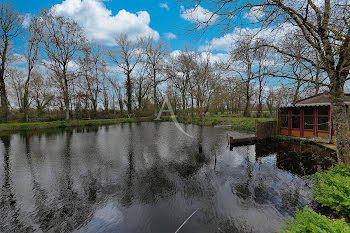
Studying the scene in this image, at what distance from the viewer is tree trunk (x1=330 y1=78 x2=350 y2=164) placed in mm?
3999

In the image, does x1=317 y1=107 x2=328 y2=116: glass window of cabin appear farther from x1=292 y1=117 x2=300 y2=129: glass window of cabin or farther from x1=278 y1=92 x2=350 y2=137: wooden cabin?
x1=292 y1=117 x2=300 y2=129: glass window of cabin

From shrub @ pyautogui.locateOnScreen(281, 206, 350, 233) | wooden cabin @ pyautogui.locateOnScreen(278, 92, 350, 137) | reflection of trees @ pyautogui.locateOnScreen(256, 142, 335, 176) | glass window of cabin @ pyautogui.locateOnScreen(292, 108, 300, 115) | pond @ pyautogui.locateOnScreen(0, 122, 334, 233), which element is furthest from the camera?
glass window of cabin @ pyautogui.locateOnScreen(292, 108, 300, 115)

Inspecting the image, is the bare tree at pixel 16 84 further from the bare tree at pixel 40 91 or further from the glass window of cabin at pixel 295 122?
the glass window of cabin at pixel 295 122

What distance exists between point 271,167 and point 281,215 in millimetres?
3836

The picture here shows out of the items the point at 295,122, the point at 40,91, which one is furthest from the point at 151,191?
the point at 40,91

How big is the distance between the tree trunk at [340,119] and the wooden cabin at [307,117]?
796 centimetres

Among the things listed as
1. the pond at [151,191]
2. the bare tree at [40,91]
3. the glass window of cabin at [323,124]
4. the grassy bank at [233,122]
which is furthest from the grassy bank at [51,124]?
the glass window of cabin at [323,124]

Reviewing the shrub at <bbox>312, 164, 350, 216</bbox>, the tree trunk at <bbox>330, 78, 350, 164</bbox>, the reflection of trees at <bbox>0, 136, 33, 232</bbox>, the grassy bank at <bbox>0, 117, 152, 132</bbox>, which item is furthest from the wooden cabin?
the grassy bank at <bbox>0, 117, 152, 132</bbox>

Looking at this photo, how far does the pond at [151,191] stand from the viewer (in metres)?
4.18

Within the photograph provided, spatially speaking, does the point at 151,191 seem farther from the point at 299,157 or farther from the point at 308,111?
the point at 308,111

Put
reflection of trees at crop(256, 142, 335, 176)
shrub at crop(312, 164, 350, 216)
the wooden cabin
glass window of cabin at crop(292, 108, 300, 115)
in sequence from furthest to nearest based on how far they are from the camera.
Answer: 1. glass window of cabin at crop(292, 108, 300, 115)
2. the wooden cabin
3. reflection of trees at crop(256, 142, 335, 176)
4. shrub at crop(312, 164, 350, 216)

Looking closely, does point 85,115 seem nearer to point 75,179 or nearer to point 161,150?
point 161,150

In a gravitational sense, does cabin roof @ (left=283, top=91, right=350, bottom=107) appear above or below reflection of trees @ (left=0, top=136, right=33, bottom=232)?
above

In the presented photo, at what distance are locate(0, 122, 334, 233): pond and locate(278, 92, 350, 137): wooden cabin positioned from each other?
297 cm
